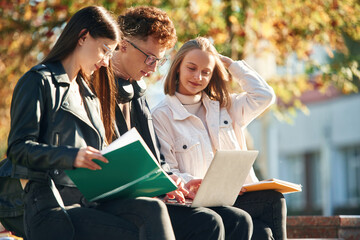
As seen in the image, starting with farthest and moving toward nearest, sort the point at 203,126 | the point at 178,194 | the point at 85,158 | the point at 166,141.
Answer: the point at 203,126 < the point at 166,141 < the point at 178,194 < the point at 85,158

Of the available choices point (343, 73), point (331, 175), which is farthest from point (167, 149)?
point (331, 175)

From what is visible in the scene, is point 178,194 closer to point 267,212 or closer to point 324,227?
point 267,212

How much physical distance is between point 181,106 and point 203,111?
0.17m

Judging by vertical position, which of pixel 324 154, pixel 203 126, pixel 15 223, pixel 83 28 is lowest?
pixel 324 154

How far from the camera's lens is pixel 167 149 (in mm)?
4270

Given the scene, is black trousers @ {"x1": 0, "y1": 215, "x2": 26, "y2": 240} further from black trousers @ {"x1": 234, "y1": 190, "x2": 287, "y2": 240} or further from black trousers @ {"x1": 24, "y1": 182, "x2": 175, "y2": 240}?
black trousers @ {"x1": 234, "y1": 190, "x2": 287, "y2": 240}

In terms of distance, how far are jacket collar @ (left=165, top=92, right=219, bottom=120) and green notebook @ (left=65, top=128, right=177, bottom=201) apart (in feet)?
3.99

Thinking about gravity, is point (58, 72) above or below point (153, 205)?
above

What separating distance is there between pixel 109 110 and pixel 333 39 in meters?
6.40

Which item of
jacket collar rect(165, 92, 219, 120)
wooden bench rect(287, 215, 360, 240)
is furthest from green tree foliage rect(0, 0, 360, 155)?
jacket collar rect(165, 92, 219, 120)

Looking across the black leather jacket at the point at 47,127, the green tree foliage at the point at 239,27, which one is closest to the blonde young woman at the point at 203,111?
the black leather jacket at the point at 47,127

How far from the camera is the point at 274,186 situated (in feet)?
12.9

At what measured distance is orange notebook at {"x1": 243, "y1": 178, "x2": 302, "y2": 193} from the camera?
387 centimetres

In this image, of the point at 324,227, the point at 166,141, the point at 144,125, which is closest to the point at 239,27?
the point at 324,227
